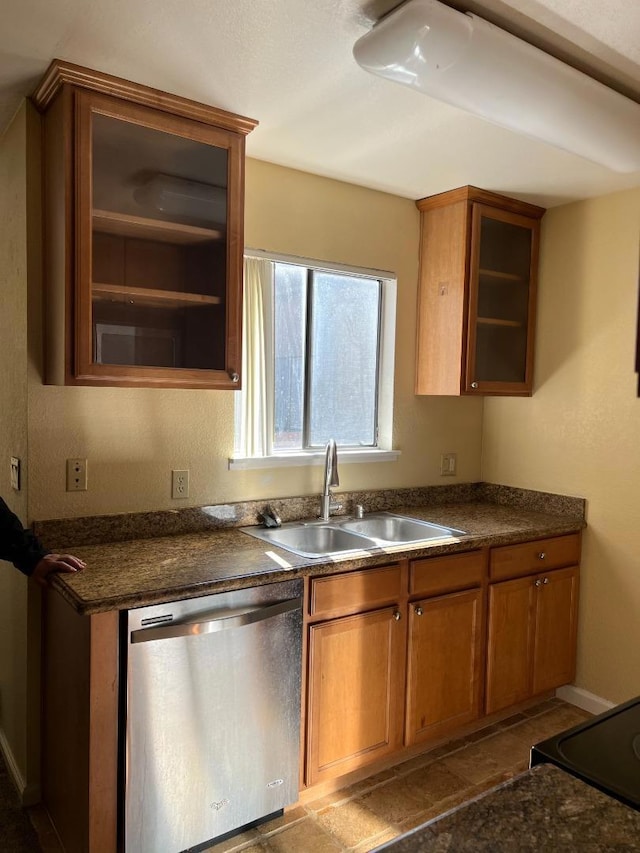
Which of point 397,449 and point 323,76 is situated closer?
point 323,76

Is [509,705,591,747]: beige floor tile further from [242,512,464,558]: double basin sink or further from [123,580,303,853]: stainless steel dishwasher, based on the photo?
[123,580,303,853]: stainless steel dishwasher

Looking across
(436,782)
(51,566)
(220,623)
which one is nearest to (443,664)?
(436,782)

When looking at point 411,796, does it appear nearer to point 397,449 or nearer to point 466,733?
point 466,733

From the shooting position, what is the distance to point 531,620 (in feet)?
9.72

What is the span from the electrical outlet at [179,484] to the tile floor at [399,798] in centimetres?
118

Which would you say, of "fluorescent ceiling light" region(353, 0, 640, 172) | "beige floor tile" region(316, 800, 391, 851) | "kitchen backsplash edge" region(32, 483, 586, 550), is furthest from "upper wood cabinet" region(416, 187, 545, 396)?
"beige floor tile" region(316, 800, 391, 851)

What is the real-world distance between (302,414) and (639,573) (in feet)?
5.55

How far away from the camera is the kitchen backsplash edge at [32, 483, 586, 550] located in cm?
229

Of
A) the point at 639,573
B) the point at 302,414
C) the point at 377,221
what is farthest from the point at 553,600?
the point at 377,221

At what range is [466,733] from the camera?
287 cm

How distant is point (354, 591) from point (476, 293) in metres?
1.56

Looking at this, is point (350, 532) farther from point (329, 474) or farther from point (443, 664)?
point (443, 664)

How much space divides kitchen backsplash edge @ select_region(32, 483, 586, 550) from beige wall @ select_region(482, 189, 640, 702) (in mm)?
116

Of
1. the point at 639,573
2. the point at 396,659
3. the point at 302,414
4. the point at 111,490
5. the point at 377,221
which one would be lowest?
the point at 396,659
